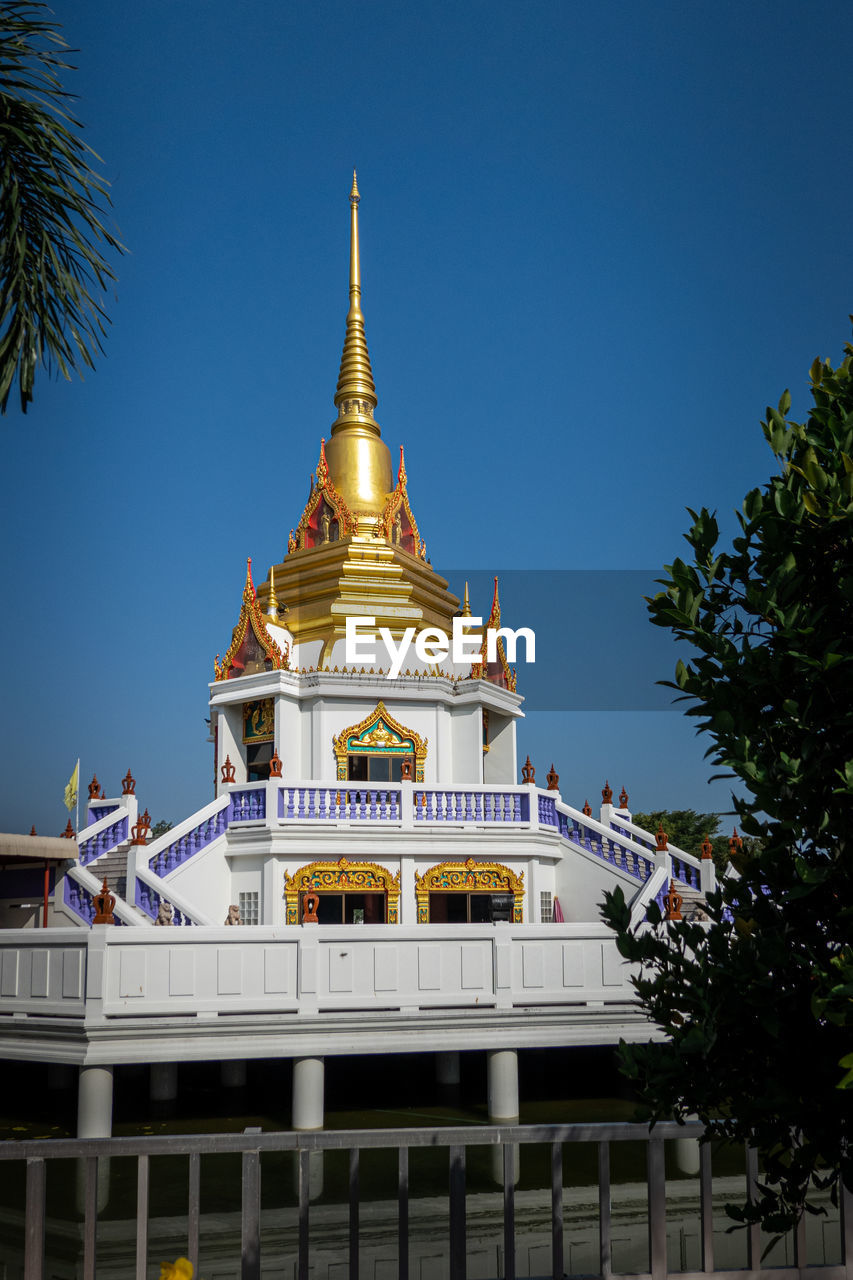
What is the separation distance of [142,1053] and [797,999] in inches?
413

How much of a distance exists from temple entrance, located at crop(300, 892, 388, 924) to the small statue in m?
3.99

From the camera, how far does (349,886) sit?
20125mm

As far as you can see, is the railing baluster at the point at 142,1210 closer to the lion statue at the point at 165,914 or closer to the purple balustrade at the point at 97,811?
the lion statue at the point at 165,914

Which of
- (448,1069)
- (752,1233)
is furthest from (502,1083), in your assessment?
(752,1233)

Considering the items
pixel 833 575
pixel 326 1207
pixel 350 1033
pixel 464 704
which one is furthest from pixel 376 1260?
pixel 464 704

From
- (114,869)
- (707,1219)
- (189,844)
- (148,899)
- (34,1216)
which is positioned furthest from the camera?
(189,844)

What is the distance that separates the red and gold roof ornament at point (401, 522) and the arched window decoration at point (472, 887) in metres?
10.5

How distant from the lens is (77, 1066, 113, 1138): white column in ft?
40.3

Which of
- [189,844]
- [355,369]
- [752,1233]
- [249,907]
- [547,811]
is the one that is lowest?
[752,1233]

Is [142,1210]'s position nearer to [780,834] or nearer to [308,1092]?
[780,834]

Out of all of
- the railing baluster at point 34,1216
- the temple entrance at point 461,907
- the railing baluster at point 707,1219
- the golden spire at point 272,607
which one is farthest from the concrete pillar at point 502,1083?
the golden spire at point 272,607

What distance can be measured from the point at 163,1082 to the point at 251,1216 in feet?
37.3

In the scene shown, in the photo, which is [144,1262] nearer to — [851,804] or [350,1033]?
[851,804]

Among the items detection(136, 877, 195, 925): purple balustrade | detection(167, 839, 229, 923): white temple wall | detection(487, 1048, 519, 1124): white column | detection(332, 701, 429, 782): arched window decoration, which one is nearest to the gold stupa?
detection(332, 701, 429, 782): arched window decoration
